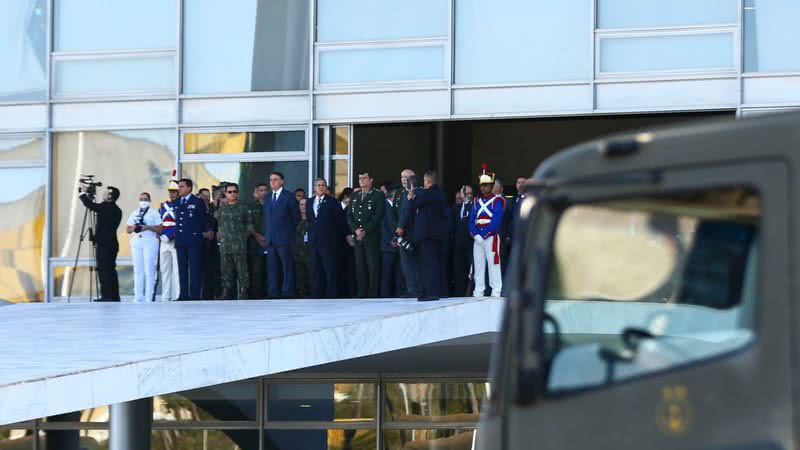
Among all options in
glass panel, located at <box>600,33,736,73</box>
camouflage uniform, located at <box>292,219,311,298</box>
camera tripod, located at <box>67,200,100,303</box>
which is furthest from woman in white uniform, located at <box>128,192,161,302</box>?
glass panel, located at <box>600,33,736,73</box>

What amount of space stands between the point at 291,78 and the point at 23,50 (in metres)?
3.74

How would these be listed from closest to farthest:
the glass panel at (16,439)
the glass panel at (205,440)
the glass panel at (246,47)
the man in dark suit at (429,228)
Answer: the man in dark suit at (429,228) → the glass panel at (246,47) → the glass panel at (205,440) → the glass panel at (16,439)

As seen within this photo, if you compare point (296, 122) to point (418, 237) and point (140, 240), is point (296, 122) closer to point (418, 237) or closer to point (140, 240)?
point (140, 240)

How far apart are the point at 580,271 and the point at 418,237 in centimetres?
1025

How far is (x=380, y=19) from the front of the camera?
18719 millimetres

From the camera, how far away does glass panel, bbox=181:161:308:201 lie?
1900 cm

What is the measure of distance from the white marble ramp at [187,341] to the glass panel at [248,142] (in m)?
3.35

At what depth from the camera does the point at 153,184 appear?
19.4m

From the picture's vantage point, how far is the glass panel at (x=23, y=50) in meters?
19.7

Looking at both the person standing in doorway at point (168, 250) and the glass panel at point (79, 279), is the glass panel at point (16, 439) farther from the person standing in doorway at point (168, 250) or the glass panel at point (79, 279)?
the person standing in doorway at point (168, 250)

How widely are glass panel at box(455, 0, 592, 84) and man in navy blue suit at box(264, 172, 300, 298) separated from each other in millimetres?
3236

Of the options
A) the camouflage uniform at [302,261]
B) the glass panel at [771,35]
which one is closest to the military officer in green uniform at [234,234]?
the camouflage uniform at [302,261]

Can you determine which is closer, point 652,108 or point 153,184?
point 652,108

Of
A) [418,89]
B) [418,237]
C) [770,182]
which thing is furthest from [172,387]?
[418,89]
